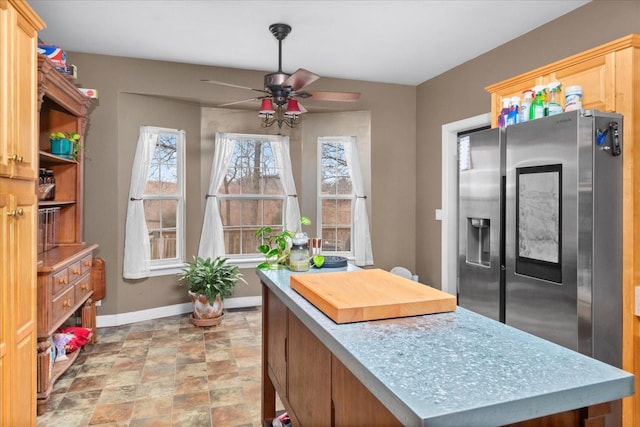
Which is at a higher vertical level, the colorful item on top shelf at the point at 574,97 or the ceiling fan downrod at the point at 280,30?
the ceiling fan downrod at the point at 280,30

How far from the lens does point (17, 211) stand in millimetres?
1948

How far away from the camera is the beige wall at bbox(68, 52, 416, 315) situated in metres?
4.29

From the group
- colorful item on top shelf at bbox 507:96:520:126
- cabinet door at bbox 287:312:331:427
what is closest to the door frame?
colorful item on top shelf at bbox 507:96:520:126

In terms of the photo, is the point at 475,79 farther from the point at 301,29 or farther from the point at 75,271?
the point at 75,271

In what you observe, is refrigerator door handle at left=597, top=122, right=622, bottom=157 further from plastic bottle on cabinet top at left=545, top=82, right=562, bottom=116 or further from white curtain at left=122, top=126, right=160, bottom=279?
white curtain at left=122, top=126, right=160, bottom=279

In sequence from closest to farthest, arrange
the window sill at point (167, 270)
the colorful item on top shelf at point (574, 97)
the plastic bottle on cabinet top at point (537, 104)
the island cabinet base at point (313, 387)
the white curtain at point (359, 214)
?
the island cabinet base at point (313, 387) → the colorful item on top shelf at point (574, 97) → the plastic bottle on cabinet top at point (537, 104) → the window sill at point (167, 270) → the white curtain at point (359, 214)

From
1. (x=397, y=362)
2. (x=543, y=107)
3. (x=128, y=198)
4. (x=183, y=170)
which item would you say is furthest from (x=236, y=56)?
(x=397, y=362)

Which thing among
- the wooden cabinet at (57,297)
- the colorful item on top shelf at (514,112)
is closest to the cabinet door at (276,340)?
the wooden cabinet at (57,297)

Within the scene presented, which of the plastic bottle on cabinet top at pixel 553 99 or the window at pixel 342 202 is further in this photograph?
the window at pixel 342 202

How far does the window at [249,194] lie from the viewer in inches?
201

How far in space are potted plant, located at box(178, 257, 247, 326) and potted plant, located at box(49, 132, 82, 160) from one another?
1.60m

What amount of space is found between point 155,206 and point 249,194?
1.12 meters

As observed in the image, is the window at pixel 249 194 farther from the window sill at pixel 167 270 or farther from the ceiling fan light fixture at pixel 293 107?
the ceiling fan light fixture at pixel 293 107

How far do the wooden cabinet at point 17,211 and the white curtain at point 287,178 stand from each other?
315cm
